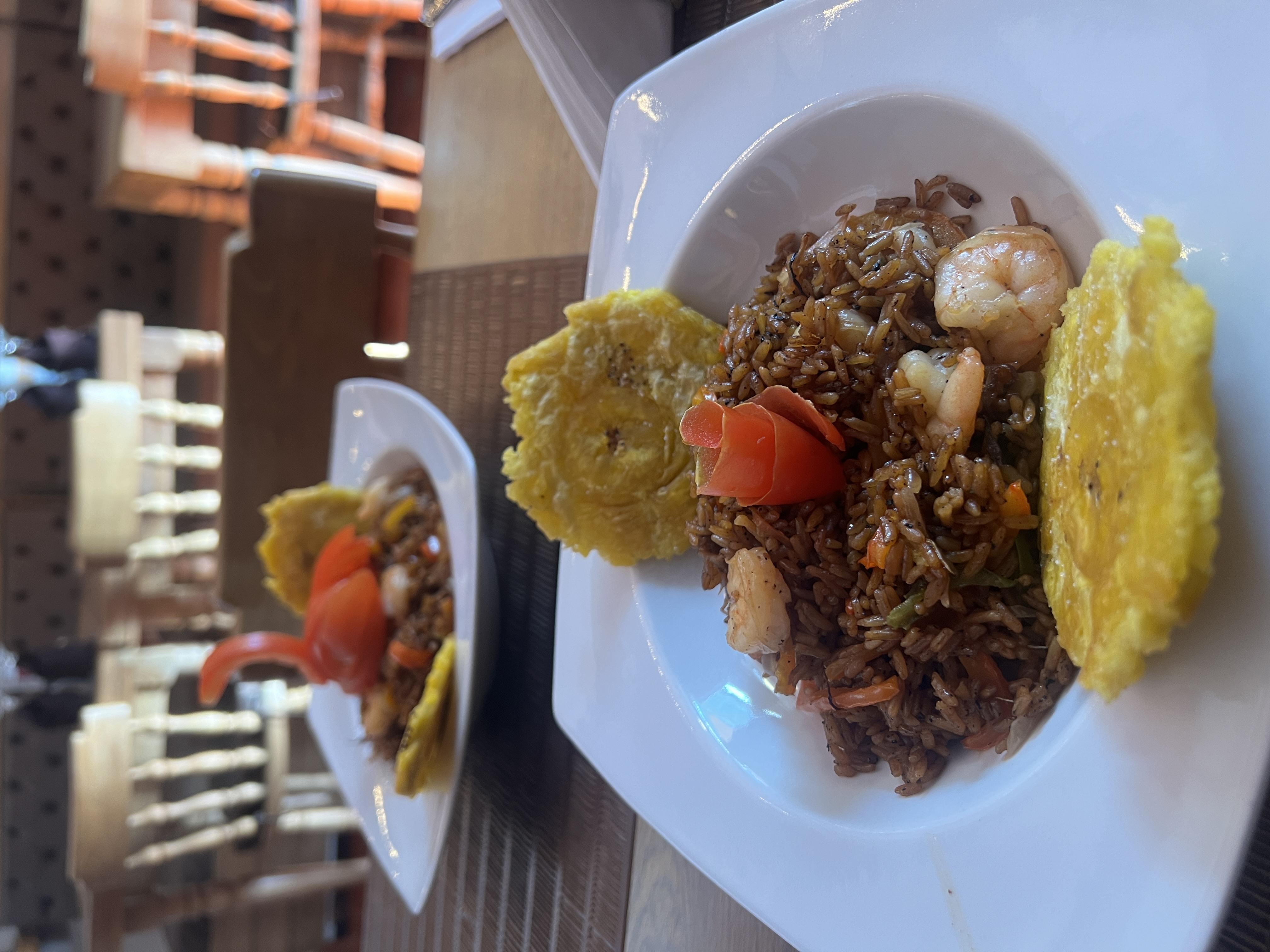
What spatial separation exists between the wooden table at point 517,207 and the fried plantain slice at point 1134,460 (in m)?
0.91

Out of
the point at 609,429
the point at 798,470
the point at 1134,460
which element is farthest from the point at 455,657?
the point at 1134,460

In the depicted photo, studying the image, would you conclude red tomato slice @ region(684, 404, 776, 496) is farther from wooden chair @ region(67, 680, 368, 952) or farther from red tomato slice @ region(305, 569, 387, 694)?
wooden chair @ region(67, 680, 368, 952)

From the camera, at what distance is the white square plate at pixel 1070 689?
695 millimetres

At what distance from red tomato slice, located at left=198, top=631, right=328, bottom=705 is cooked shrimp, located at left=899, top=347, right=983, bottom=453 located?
160 cm

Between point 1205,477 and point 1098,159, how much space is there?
1.19 ft

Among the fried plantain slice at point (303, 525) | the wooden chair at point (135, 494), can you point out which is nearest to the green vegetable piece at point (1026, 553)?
the fried plantain slice at point (303, 525)

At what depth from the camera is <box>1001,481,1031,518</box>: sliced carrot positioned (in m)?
0.96

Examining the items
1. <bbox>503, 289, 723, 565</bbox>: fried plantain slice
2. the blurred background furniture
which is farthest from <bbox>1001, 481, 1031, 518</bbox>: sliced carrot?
the blurred background furniture

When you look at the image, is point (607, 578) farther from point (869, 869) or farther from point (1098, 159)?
point (1098, 159)

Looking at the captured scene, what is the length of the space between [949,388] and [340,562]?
1.61 metres

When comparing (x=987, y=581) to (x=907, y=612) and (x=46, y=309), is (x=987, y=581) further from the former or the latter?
(x=46, y=309)

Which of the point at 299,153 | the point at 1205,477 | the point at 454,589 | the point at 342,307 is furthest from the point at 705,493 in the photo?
the point at 299,153

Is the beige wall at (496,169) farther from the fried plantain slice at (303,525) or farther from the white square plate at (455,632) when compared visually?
the fried plantain slice at (303,525)

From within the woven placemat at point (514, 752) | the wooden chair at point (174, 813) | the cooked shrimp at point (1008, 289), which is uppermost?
the cooked shrimp at point (1008, 289)
